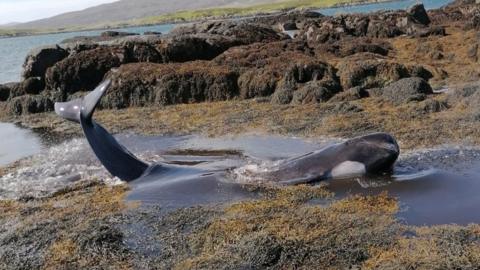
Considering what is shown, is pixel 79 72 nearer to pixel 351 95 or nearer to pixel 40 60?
pixel 40 60

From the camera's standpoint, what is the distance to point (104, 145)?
33.9 feet

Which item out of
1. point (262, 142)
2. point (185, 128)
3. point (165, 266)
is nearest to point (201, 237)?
point (165, 266)

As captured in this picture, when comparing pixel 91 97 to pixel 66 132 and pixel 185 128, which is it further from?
pixel 66 132

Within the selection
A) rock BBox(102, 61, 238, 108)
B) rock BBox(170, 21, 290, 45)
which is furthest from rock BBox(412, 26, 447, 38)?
rock BBox(102, 61, 238, 108)

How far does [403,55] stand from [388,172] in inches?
546

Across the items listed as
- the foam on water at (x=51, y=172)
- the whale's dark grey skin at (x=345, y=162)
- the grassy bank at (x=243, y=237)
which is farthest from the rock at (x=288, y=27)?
the grassy bank at (x=243, y=237)

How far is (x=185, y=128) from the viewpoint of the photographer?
1400 cm

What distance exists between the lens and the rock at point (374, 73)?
53.0ft

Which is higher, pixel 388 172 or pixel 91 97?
pixel 91 97

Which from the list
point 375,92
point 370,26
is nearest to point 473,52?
point 375,92

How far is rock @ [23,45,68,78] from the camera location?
21.7 m

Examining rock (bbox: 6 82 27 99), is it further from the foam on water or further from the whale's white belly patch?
the whale's white belly patch

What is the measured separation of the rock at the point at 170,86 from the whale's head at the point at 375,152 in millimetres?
8281

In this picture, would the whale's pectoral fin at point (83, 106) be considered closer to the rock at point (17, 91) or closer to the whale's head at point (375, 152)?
the whale's head at point (375, 152)
